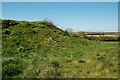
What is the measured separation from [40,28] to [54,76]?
46.2 feet

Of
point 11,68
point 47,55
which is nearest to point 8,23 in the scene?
point 47,55

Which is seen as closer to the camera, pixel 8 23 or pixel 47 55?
pixel 47 55

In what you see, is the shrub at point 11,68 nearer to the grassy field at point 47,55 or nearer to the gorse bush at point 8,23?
the grassy field at point 47,55

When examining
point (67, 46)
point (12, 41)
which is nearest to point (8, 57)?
point (12, 41)

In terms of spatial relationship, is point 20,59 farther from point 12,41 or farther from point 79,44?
point 79,44

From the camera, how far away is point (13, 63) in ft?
62.1

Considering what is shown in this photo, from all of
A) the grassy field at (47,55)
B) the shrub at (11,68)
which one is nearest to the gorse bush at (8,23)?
the grassy field at (47,55)

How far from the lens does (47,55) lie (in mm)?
22344

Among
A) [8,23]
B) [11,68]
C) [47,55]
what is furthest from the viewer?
[8,23]

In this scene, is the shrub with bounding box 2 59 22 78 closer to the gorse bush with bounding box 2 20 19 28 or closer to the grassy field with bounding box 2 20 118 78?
the grassy field with bounding box 2 20 118 78

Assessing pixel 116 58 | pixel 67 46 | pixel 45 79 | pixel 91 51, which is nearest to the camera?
pixel 45 79

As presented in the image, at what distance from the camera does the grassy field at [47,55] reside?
17.8 m

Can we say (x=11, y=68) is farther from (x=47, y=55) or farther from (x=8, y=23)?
(x=8, y=23)

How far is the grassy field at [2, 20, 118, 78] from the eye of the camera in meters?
17.8
